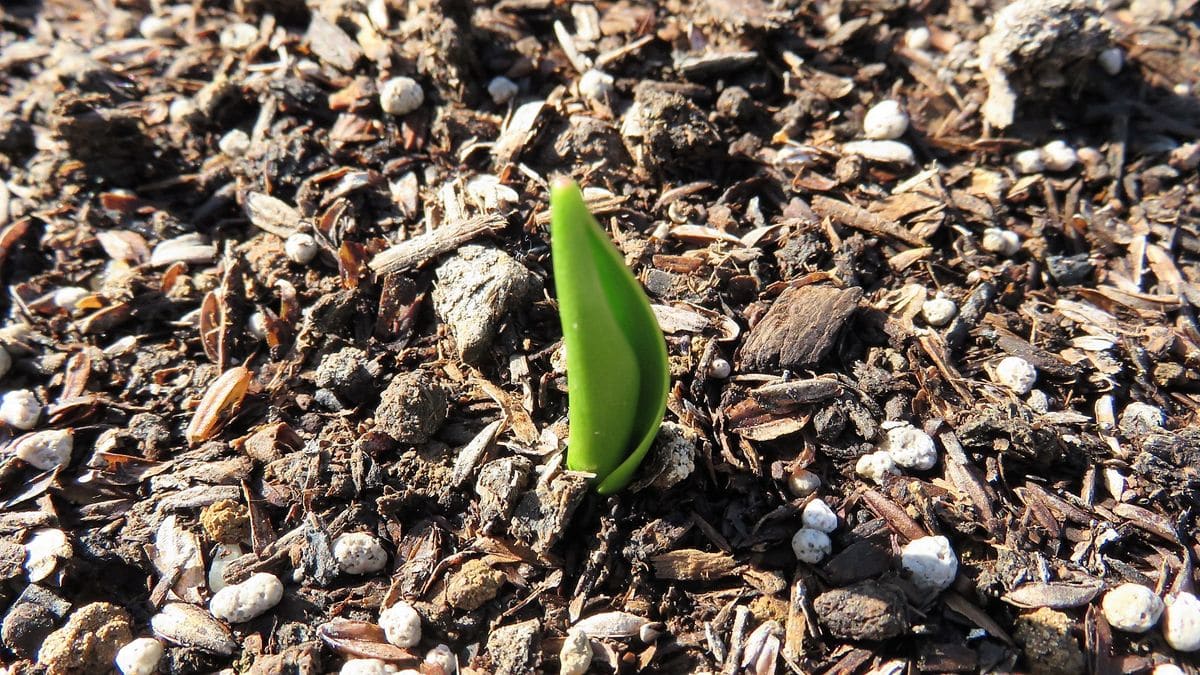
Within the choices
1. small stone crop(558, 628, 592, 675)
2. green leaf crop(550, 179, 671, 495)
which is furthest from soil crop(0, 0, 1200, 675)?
green leaf crop(550, 179, 671, 495)

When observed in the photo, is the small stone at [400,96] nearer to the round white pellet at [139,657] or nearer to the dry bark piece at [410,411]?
the dry bark piece at [410,411]

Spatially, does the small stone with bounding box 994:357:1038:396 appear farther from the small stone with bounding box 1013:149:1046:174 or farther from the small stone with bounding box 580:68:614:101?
the small stone with bounding box 580:68:614:101

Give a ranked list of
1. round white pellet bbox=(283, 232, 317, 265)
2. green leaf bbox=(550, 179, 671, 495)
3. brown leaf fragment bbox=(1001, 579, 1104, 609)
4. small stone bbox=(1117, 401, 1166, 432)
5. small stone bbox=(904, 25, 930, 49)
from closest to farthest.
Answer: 1. green leaf bbox=(550, 179, 671, 495)
2. brown leaf fragment bbox=(1001, 579, 1104, 609)
3. small stone bbox=(1117, 401, 1166, 432)
4. round white pellet bbox=(283, 232, 317, 265)
5. small stone bbox=(904, 25, 930, 49)

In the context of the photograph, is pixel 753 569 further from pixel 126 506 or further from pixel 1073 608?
pixel 126 506

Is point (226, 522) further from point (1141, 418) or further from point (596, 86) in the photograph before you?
point (1141, 418)

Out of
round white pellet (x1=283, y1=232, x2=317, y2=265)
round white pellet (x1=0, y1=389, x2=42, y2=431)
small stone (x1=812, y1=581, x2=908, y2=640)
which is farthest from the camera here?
round white pellet (x1=283, y1=232, x2=317, y2=265)

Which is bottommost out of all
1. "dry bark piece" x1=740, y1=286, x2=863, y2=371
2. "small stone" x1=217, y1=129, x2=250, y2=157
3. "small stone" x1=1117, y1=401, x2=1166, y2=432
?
"small stone" x1=1117, y1=401, x2=1166, y2=432
